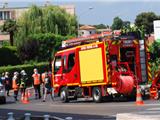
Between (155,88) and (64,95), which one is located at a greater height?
(155,88)

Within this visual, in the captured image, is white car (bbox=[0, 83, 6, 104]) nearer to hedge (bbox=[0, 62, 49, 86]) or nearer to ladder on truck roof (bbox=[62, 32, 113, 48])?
ladder on truck roof (bbox=[62, 32, 113, 48])

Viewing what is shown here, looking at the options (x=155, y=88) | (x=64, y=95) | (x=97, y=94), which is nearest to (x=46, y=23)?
(x=64, y=95)

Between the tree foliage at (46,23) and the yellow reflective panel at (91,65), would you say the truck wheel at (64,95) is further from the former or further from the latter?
the tree foliage at (46,23)

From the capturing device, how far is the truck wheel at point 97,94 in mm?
26938

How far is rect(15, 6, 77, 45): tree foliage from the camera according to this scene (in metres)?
77.6

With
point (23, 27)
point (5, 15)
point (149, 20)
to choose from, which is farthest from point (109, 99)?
point (5, 15)

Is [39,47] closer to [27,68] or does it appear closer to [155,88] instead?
[27,68]

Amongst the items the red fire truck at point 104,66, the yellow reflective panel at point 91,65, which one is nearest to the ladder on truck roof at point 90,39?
the red fire truck at point 104,66

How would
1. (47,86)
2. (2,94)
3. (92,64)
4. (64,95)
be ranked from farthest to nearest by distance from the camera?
1. (47,86)
2. (2,94)
3. (64,95)
4. (92,64)

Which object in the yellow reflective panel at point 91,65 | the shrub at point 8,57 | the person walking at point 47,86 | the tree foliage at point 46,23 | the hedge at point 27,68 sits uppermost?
the tree foliage at point 46,23

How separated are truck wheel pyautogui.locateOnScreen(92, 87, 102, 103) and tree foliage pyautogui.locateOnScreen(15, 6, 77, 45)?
49482 millimetres

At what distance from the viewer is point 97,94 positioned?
2728cm

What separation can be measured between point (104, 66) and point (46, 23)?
5208 centimetres

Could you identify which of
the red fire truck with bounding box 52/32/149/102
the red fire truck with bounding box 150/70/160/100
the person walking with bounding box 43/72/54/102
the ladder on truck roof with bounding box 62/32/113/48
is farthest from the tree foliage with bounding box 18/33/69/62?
the red fire truck with bounding box 150/70/160/100
